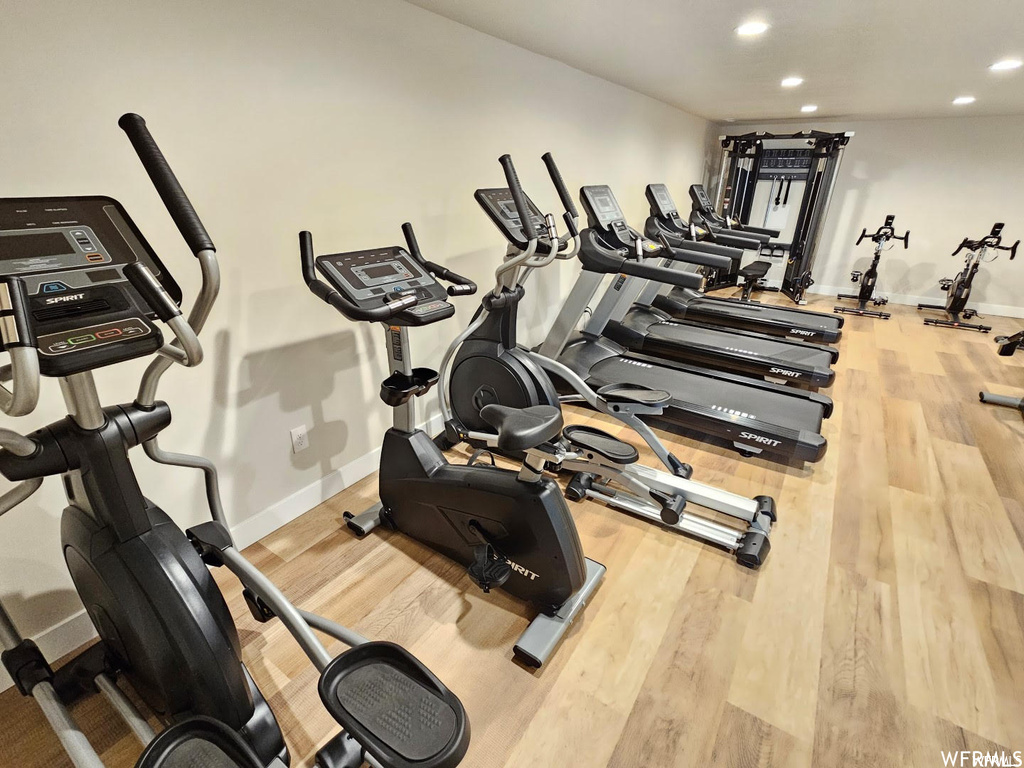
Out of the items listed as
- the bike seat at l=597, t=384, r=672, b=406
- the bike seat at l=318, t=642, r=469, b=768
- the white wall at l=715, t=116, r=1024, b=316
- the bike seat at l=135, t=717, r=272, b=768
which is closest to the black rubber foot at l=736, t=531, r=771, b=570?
the bike seat at l=597, t=384, r=672, b=406

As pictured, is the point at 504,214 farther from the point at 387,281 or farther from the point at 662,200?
the point at 662,200

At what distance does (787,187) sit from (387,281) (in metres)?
6.16

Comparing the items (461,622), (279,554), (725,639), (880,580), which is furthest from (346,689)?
(880,580)

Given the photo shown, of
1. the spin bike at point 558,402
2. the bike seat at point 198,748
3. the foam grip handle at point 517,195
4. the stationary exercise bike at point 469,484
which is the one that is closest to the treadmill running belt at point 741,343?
the spin bike at point 558,402

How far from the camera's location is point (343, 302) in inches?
59.3

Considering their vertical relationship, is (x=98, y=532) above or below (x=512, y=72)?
below

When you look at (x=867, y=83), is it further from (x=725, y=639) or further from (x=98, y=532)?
(x=98, y=532)

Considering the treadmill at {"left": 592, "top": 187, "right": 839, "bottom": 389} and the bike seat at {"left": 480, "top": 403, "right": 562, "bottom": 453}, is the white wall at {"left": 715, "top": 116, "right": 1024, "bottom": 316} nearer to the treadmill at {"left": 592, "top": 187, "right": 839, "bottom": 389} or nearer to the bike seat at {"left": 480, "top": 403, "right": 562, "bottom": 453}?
the treadmill at {"left": 592, "top": 187, "right": 839, "bottom": 389}

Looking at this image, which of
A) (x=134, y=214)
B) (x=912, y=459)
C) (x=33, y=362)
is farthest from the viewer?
(x=912, y=459)

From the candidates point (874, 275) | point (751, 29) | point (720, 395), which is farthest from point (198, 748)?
point (874, 275)

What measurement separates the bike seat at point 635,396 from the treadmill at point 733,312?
6.78 ft

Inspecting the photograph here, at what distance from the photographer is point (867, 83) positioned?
3508mm

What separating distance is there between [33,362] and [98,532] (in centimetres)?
52

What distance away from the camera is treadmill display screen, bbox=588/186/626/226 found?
9.66ft
